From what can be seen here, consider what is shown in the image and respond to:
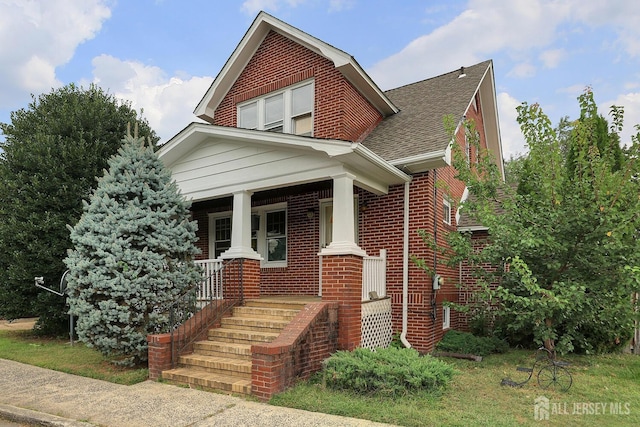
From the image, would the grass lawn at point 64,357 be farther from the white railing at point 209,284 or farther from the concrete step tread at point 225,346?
the white railing at point 209,284

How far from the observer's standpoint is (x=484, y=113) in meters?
14.1

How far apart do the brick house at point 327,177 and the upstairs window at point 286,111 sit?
0.03m

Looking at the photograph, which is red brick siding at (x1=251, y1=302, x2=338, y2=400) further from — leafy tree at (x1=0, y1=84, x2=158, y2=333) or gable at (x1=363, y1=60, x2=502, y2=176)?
A: leafy tree at (x1=0, y1=84, x2=158, y2=333)

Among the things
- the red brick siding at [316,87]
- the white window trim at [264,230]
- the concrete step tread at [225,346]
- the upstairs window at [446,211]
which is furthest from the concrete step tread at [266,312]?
the upstairs window at [446,211]

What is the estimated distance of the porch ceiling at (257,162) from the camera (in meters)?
7.29

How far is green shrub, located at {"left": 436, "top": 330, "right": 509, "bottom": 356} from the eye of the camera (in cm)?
Answer: 824

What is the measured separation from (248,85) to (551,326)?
358 inches

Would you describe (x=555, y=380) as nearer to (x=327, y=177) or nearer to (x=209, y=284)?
(x=327, y=177)

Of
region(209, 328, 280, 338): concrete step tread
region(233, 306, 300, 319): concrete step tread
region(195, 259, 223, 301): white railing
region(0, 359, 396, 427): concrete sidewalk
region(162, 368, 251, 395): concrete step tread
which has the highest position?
region(195, 259, 223, 301): white railing

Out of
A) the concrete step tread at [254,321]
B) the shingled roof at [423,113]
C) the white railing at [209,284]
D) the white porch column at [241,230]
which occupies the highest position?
the shingled roof at [423,113]

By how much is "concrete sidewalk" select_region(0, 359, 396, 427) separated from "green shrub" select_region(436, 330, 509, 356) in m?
4.42

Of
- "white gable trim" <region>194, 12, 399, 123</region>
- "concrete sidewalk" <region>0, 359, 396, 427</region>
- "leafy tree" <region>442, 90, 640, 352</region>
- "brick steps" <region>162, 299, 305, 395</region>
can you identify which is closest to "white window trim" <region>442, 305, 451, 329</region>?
"leafy tree" <region>442, 90, 640, 352</region>

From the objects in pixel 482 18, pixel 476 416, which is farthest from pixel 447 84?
pixel 476 416

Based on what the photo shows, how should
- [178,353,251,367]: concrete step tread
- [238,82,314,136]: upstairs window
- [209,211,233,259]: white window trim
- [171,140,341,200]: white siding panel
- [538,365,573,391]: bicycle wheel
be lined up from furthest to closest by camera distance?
1. [209,211,233,259]: white window trim
2. [238,82,314,136]: upstairs window
3. [171,140,341,200]: white siding panel
4. [178,353,251,367]: concrete step tread
5. [538,365,573,391]: bicycle wheel
